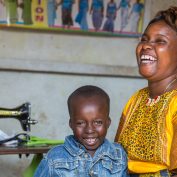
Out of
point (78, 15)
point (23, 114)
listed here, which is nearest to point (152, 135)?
point (23, 114)

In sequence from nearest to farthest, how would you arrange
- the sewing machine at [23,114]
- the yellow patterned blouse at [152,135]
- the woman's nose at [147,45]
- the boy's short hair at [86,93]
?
the yellow patterned blouse at [152,135] → the woman's nose at [147,45] → the boy's short hair at [86,93] → the sewing machine at [23,114]

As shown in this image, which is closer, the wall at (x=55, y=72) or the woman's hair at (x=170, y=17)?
the woman's hair at (x=170, y=17)

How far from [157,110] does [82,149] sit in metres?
0.36

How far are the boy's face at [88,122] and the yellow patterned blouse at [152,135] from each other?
12cm

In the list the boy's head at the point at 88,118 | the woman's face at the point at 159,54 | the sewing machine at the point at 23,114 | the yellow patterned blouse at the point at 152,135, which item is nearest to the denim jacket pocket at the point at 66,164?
the boy's head at the point at 88,118

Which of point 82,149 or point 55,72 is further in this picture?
point 55,72

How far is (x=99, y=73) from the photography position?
450 centimetres

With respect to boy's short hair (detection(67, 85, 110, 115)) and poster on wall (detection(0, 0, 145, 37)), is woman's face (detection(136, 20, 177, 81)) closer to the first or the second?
boy's short hair (detection(67, 85, 110, 115))

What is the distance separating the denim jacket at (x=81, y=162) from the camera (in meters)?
1.94

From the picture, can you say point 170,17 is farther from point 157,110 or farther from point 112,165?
point 112,165

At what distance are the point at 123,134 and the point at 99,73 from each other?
2.44 meters

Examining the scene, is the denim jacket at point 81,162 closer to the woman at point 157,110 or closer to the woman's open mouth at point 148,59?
the woman at point 157,110

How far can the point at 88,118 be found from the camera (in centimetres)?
200

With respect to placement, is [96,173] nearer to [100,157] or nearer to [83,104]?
[100,157]
